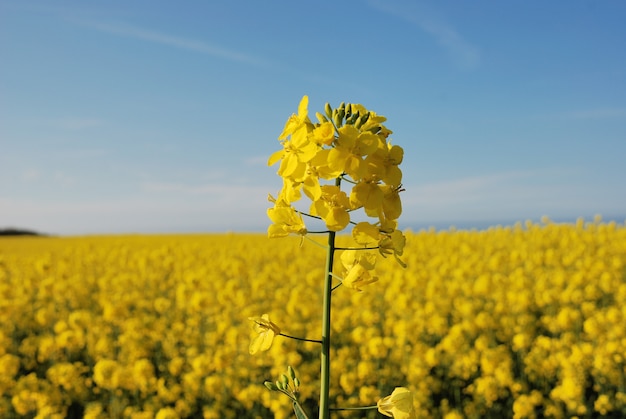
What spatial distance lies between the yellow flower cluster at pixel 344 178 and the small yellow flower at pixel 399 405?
1.33 ft

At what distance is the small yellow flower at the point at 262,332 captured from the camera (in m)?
1.86

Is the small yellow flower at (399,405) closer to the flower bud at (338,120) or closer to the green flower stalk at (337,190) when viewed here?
the green flower stalk at (337,190)

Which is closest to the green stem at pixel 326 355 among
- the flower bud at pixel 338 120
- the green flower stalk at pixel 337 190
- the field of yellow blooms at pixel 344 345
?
the green flower stalk at pixel 337 190

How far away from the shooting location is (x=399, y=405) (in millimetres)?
1763

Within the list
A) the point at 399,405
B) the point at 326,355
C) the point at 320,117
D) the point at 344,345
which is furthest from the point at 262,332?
the point at 344,345

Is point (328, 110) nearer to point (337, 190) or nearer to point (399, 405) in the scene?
point (337, 190)

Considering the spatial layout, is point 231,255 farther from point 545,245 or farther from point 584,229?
point 584,229

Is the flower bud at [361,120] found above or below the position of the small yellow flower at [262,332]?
above

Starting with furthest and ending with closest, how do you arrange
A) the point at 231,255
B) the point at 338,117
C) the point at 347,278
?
the point at 231,255
the point at 338,117
the point at 347,278

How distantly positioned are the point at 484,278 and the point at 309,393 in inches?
151

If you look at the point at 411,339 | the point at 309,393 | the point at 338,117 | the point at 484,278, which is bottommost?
the point at 309,393

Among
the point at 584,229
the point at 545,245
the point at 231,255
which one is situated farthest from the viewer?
the point at 584,229

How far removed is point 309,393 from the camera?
5.77 m

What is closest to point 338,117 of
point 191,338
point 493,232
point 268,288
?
point 191,338
